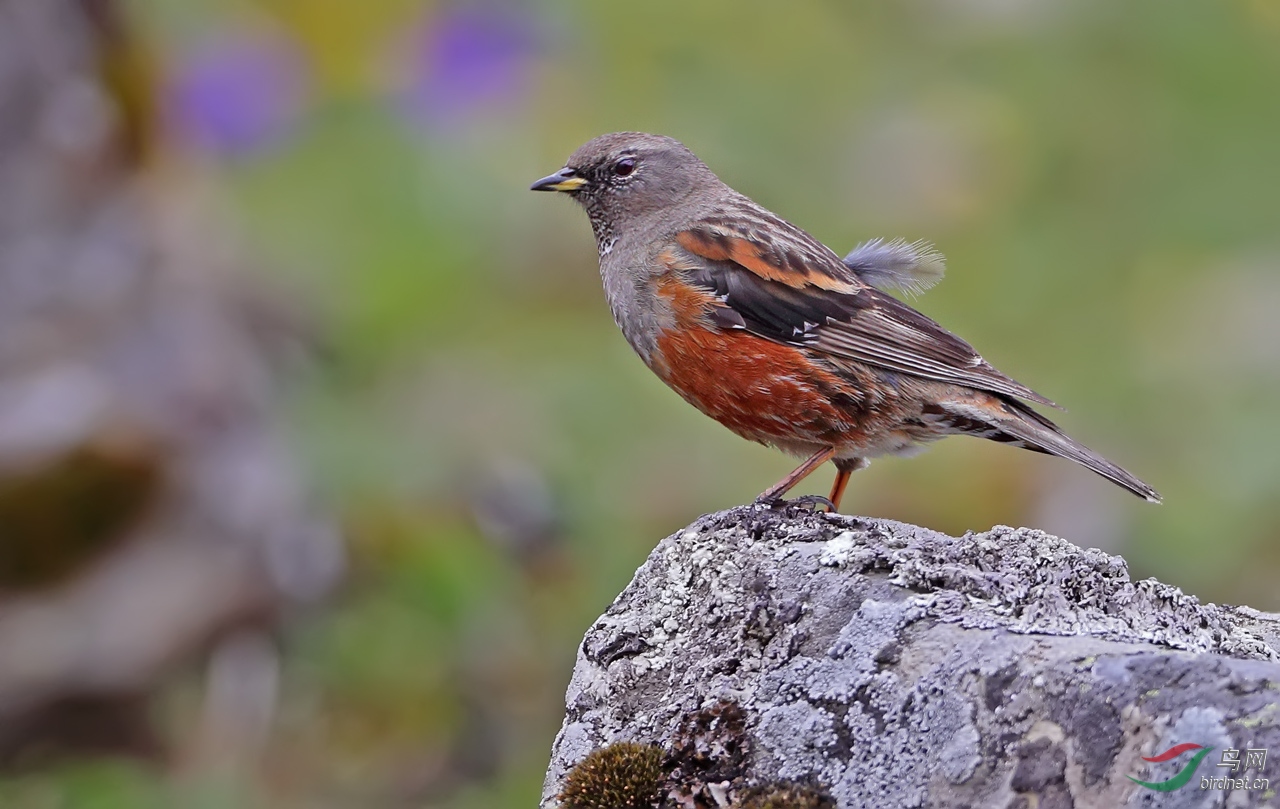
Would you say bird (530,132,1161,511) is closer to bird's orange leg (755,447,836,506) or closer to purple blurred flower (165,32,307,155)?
bird's orange leg (755,447,836,506)

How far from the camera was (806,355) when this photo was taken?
537 centimetres

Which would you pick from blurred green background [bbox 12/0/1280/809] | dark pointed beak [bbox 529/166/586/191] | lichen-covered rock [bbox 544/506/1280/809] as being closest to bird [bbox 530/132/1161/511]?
dark pointed beak [bbox 529/166/586/191]

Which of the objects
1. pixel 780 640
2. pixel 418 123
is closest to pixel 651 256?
pixel 780 640

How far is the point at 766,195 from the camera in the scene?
1024 centimetres

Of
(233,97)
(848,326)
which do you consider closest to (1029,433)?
(848,326)

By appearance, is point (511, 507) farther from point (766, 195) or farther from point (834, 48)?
A: point (834, 48)

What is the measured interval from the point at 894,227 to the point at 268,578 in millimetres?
4684

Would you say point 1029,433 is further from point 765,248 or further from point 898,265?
point 765,248

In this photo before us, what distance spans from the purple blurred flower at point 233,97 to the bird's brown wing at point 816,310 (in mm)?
5310

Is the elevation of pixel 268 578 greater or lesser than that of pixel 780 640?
greater

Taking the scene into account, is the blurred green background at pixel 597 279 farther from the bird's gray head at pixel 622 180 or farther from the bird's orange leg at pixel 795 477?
the bird's orange leg at pixel 795 477

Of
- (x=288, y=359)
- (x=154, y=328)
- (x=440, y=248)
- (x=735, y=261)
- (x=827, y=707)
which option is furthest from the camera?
(x=440, y=248)

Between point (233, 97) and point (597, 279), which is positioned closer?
point (597, 279)

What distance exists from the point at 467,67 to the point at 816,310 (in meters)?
5.92
